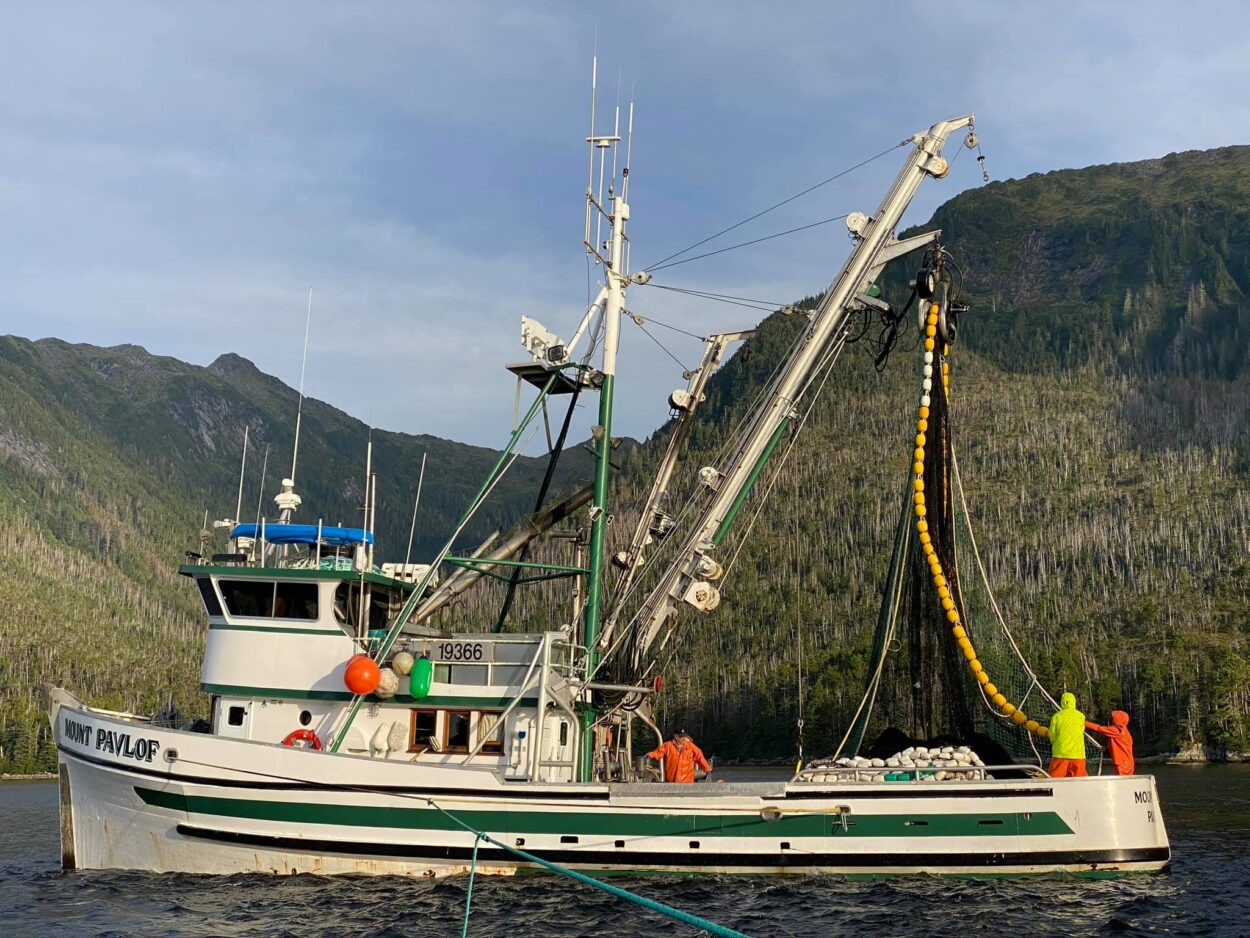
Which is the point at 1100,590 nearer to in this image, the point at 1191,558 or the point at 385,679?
the point at 1191,558

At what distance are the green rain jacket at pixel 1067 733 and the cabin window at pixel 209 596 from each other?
13.2 metres

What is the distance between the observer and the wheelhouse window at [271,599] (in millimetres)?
19203

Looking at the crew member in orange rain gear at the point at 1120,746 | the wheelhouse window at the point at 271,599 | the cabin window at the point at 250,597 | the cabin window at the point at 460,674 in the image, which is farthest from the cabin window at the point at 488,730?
the crew member in orange rain gear at the point at 1120,746

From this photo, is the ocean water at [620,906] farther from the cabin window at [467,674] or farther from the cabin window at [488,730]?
the cabin window at [467,674]

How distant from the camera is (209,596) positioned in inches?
770

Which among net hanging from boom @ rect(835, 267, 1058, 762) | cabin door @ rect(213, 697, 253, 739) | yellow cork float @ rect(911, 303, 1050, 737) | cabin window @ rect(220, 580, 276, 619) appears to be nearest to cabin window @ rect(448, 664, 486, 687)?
cabin window @ rect(220, 580, 276, 619)

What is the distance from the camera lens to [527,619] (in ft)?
372

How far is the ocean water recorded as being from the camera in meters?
14.5

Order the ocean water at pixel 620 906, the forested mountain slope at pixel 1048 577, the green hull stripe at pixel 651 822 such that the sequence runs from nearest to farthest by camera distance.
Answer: the ocean water at pixel 620 906 → the green hull stripe at pixel 651 822 → the forested mountain slope at pixel 1048 577

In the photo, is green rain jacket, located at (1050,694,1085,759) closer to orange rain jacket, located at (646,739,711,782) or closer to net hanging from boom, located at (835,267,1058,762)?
net hanging from boom, located at (835,267,1058,762)

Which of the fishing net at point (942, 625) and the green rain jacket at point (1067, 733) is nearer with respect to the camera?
the green rain jacket at point (1067, 733)

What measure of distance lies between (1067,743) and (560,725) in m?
7.52

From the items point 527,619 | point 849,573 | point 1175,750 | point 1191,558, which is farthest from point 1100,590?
point 527,619

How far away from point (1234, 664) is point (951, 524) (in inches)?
3203
